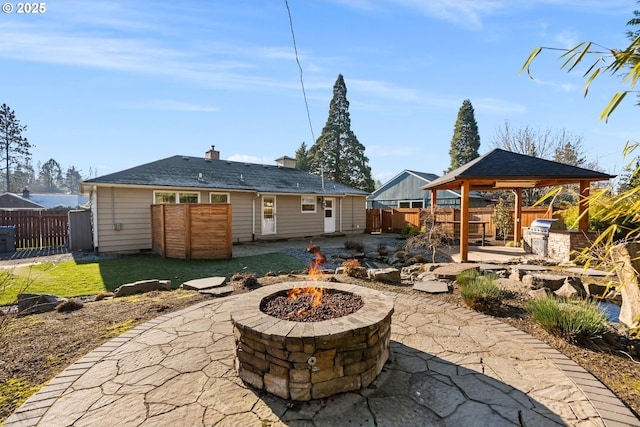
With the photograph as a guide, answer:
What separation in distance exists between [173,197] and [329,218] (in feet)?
26.4

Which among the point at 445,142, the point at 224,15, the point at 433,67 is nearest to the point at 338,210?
the point at 433,67

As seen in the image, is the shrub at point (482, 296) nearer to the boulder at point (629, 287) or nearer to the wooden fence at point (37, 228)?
the boulder at point (629, 287)

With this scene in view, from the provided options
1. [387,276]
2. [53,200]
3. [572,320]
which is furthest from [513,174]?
[53,200]

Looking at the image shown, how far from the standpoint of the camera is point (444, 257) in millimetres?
9516

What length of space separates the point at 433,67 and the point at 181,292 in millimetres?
8088

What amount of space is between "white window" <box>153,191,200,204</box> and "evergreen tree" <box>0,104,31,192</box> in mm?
30959

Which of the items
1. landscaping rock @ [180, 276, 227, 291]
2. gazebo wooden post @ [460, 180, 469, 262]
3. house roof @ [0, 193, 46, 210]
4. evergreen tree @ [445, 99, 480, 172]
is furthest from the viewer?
evergreen tree @ [445, 99, 480, 172]

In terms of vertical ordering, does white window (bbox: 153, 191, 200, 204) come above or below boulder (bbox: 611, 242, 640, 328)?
above

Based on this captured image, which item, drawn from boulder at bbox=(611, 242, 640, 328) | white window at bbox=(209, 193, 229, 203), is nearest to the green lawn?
white window at bbox=(209, 193, 229, 203)

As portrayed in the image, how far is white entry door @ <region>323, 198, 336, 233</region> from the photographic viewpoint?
15688mm

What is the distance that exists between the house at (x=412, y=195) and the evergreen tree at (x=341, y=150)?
492 cm

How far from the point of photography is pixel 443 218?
1373cm

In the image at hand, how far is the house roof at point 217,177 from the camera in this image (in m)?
10.3

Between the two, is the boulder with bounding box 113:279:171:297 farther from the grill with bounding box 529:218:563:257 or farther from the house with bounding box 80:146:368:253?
the grill with bounding box 529:218:563:257
